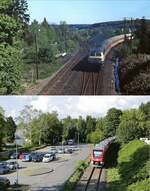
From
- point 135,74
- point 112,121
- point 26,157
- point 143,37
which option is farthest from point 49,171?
point 143,37

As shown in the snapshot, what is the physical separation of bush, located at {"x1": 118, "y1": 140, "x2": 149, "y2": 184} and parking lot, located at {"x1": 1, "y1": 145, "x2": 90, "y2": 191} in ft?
1.03

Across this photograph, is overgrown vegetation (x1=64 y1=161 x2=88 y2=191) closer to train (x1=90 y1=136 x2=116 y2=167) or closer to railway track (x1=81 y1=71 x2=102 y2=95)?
train (x1=90 y1=136 x2=116 y2=167)

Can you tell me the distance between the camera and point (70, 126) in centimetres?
393

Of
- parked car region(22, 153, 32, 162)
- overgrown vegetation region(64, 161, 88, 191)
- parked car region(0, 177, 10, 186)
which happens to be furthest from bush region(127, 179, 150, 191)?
parked car region(0, 177, 10, 186)

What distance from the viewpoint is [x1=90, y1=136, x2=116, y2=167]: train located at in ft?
12.8

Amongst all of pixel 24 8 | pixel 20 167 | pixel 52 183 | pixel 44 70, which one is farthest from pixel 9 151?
pixel 24 8

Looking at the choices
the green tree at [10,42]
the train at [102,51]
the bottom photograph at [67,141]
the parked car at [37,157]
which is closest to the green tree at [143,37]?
the train at [102,51]

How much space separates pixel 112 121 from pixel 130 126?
138 mm

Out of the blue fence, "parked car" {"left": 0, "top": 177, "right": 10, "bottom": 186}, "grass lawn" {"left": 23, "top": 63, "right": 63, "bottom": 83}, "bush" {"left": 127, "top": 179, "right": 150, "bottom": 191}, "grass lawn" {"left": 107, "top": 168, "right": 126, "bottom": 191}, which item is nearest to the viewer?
"grass lawn" {"left": 23, "top": 63, "right": 63, "bottom": 83}

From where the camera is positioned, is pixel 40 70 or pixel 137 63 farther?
pixel 137 63

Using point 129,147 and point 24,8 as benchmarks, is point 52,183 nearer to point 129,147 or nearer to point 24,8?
point 129,147

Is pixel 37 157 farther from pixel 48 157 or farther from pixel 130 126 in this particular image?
pixel 130 126

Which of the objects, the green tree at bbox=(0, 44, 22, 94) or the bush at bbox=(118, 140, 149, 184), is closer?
the green tree at bbox=(0, 44, 22, 94)

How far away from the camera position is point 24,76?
3.59 metres
